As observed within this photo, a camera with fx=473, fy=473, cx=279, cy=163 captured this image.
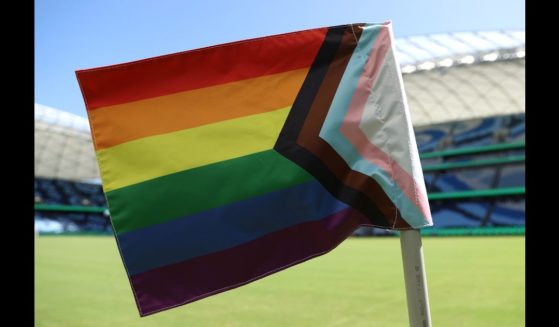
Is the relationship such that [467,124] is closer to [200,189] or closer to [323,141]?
[323,141]

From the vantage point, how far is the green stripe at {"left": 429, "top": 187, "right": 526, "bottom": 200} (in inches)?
1244

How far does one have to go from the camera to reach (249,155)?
1829 mm

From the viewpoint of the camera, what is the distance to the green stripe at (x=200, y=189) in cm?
171

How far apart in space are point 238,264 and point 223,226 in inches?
6.1

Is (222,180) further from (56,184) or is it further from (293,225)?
(56,184)

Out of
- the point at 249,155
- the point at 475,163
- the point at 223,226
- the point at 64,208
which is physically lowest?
the point at 223,226

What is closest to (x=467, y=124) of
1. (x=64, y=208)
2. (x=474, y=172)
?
(x=474, y=172)

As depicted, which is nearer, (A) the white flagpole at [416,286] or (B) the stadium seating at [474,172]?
(A) the white flagpole at [416,286]

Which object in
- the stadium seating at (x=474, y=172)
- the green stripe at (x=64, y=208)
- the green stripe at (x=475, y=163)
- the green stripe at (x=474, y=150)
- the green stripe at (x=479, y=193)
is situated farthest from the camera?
the green stripe at (x=64, y=208)

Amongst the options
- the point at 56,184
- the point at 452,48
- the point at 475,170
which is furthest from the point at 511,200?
the point at 56,184

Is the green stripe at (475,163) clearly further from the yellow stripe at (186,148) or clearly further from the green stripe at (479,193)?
the yellow stripe at (186,148)

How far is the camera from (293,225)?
182 centimetres

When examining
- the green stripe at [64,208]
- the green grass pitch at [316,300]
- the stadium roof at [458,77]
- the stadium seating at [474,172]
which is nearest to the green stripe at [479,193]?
the stadium seating at [474,172]

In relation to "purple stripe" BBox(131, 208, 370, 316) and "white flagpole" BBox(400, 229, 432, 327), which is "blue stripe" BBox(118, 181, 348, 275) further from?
"white flagpole" BBox(400, 229, 432, 327)
